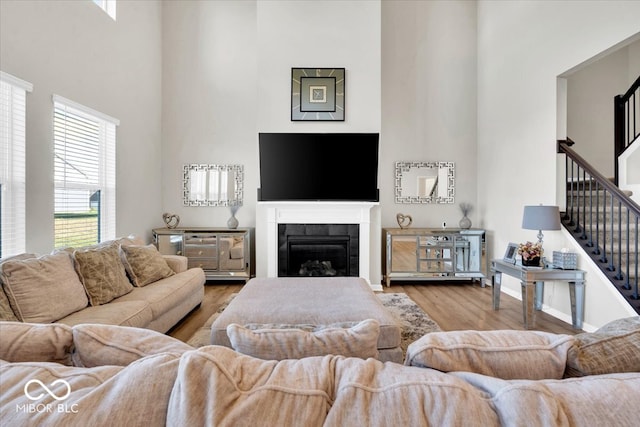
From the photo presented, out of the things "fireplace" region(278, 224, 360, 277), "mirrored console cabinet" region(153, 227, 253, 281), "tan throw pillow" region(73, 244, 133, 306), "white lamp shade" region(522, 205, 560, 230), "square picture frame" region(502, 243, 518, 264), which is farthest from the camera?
"mirrored console cabinet" region(153, 227, 253, 281)

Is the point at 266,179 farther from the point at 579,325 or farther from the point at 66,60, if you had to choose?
the point at 579,325

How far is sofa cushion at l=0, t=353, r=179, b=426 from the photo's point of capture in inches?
24.3

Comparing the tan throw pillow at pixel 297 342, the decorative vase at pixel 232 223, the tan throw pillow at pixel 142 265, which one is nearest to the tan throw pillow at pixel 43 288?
the tan throw pillow at pixel 142 265

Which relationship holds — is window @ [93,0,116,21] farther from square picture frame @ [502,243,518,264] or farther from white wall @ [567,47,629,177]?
white wall @ [567,47,629,177]

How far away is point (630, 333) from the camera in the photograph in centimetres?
90

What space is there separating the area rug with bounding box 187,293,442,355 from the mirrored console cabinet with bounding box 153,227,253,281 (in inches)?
24.5

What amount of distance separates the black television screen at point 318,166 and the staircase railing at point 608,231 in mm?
2223

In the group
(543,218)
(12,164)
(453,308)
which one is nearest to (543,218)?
(543,218)

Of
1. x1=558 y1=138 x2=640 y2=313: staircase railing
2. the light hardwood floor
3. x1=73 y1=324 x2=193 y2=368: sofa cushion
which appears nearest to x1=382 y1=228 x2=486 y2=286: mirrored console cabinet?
the light hardwood floor

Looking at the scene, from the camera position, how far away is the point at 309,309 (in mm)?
2328

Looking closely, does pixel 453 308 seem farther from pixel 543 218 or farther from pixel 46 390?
pixel 46 390

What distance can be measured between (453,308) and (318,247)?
193 centimetres

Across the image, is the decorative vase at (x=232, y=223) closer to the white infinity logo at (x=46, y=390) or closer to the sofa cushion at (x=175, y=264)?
the sofa cushion at (x=175, y=264)

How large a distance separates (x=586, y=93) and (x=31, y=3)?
6862mm
